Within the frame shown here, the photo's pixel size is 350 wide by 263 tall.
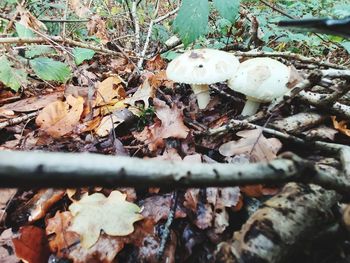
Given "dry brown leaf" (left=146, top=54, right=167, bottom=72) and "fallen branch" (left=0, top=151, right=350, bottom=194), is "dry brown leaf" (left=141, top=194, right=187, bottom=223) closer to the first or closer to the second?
"fallen branch" (left=0, top=151, right=350, bottom=194)

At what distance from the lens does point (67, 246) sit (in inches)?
51.4

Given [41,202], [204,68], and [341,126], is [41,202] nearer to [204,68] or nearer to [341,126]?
[204,68]

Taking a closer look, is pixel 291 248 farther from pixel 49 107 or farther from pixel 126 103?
pixel 49 107

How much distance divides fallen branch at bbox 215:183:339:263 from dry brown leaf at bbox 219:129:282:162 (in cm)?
36

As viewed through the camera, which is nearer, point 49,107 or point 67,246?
point 67,246

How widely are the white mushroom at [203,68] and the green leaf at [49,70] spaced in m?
0.95

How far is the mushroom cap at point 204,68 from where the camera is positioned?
71.1 inches

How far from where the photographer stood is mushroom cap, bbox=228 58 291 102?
1.74 m

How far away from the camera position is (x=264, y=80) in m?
1.74

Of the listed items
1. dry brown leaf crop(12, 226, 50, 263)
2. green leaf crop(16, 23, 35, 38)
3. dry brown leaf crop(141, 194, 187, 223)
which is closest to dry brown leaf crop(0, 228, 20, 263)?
dry brown leaf crop(12, 226, 50, 263)

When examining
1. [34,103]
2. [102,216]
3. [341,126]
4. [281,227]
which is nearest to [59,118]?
[34,103]

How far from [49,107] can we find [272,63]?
151 centimetres

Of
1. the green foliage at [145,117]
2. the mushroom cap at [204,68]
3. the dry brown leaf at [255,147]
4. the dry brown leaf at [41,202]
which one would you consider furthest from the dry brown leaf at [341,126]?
the dry brown leaf at [41,202]

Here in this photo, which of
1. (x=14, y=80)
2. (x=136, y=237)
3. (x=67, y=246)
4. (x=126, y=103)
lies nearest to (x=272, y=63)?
(x=126, y=103)
